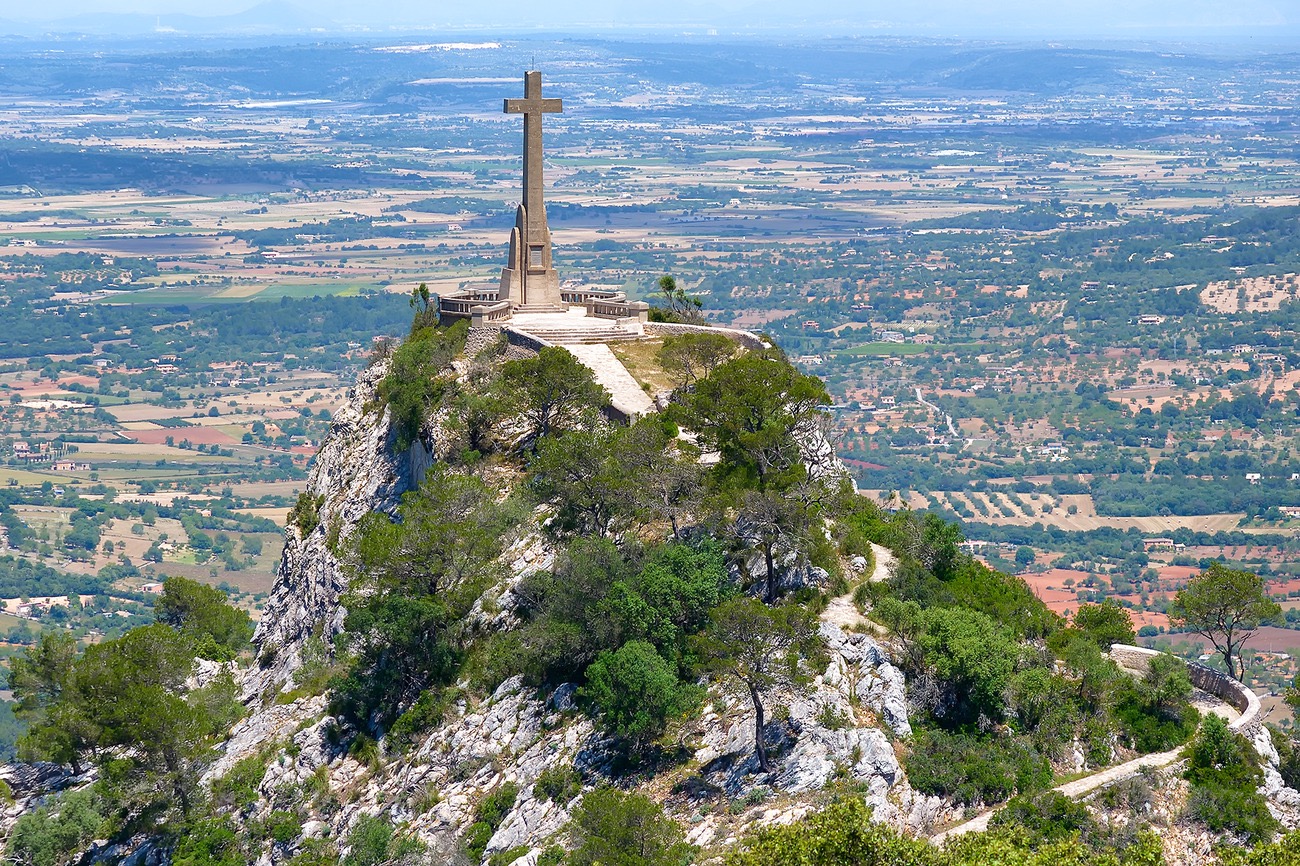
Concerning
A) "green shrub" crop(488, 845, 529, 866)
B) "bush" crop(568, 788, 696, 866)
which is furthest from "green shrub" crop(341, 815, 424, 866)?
"bush" crop(568, 788, 696, 866)

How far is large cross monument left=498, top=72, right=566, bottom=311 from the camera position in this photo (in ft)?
274

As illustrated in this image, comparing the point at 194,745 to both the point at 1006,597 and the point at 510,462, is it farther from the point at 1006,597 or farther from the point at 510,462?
the point at 1006,597

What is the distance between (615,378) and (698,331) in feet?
21.7

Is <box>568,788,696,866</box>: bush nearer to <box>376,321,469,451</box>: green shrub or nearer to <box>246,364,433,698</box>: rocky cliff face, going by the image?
<box>246,364,433,698</box>: rocky cliff face

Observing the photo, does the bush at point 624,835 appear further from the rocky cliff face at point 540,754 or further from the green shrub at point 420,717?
the green shrub at point 420,717

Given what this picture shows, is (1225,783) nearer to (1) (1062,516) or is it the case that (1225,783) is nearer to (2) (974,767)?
(2) (974,767)

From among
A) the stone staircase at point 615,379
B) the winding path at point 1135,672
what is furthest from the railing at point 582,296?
the winding path at point 1135,672

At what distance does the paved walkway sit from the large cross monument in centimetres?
684

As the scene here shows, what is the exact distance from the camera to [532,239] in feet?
280

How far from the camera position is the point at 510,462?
7281 centimetres

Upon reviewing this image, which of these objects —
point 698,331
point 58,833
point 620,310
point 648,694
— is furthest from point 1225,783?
point 620,310

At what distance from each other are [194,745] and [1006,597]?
85.2 ft

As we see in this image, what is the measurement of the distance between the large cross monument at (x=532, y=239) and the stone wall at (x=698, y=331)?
5206mm

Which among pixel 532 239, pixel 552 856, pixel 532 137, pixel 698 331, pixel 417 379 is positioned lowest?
pixel 552 856
